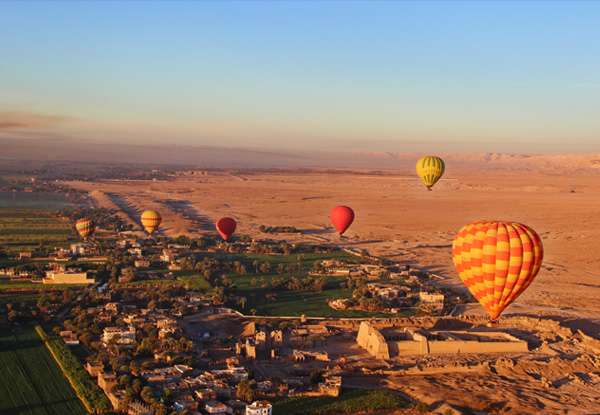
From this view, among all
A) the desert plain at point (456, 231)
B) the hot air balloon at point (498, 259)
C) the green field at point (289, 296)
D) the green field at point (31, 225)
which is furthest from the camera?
the green field at point (31, 225)

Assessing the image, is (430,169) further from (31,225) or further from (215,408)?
(31,225)

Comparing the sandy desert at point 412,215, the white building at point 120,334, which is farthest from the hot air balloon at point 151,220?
the white building at point 120,334

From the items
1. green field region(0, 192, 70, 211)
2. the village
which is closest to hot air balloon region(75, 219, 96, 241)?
the village

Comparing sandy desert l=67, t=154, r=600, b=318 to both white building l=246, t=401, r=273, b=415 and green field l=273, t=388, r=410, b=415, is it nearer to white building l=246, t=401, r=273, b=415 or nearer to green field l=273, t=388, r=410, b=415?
green field l=273, t=388, r=410, b=415

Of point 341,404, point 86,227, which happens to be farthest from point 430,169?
point 341,404

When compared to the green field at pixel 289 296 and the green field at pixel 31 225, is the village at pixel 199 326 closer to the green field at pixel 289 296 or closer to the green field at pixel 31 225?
the green field at pixel 289 296

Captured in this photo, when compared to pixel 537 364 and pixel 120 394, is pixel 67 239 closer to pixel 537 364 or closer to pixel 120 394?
pixel 120 394
